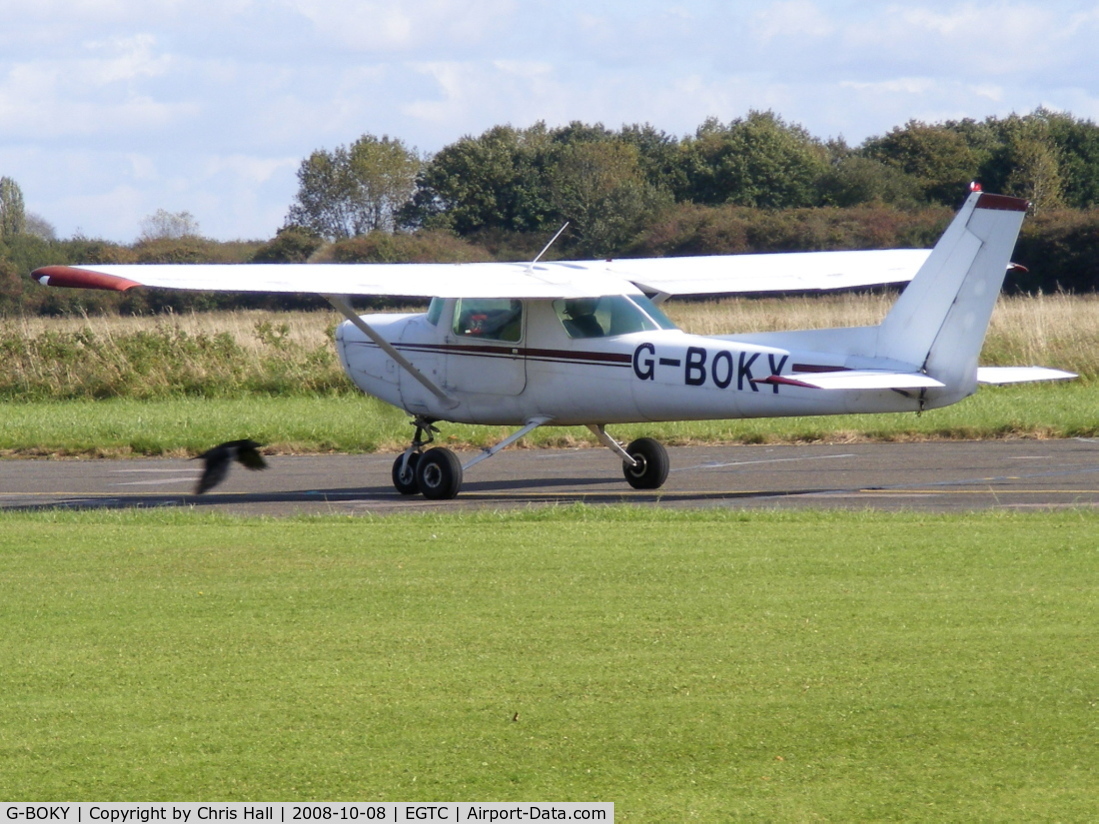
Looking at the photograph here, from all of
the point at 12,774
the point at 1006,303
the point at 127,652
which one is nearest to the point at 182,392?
the point at 1006,303

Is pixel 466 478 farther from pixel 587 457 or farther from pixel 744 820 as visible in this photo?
pixel 744 820

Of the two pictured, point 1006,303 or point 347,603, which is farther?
point 1006,303

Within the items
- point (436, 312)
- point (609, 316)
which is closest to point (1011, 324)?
point (609, 316)

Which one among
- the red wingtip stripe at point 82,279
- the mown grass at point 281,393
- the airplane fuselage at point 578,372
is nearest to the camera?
the red wingtip stripe at point 82,279

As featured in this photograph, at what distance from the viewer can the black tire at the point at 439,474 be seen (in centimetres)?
1389

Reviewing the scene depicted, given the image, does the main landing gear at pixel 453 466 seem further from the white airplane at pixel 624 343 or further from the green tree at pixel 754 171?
the green tree at pixel 754 171

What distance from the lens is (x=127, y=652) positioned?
21.1 feet

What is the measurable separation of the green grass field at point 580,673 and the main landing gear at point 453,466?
4254 mm

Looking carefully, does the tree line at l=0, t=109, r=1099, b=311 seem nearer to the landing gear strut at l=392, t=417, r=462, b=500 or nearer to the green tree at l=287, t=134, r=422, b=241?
the green tree at l=287, t=134, r=422, b=241

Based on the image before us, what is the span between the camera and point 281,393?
2520 cm

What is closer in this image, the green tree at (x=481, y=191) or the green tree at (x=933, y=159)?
the green tree at (x=481, y=191)

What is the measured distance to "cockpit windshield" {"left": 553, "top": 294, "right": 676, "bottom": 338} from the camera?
13.9 meters

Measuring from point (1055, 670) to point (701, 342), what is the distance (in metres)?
7.67

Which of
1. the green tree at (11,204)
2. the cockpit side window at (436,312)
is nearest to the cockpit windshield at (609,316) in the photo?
the cockpit side window at (436,312)
